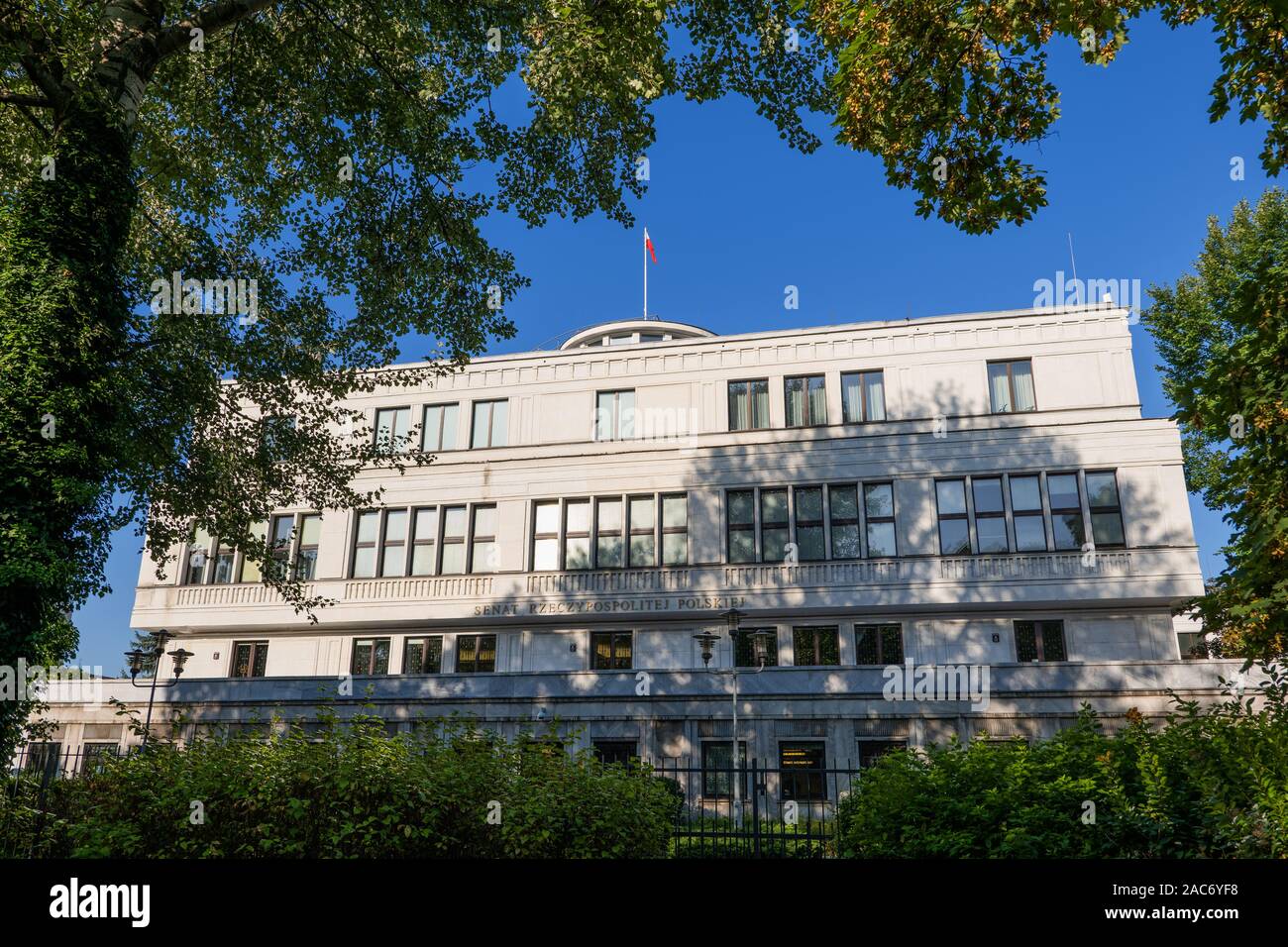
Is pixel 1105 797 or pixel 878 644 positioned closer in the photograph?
pixel 1105 797

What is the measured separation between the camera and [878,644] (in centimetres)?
2823

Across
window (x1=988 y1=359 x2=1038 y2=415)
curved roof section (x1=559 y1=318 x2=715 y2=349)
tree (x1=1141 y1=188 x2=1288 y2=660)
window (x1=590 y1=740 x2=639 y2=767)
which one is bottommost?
window (x1=590 y1=740 x2=639 y2=767)

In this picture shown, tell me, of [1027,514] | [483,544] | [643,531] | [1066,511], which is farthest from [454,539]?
[1066,511]

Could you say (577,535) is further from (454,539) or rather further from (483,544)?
(454,539)

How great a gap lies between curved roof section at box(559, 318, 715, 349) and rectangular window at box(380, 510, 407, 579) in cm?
1265

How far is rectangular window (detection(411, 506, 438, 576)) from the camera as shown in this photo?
→ 105 feet

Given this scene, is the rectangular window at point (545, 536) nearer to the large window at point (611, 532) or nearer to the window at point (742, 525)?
the large window at point (611, 532)

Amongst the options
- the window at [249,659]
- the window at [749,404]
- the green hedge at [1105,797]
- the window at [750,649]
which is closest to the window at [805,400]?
the window at [749,404]

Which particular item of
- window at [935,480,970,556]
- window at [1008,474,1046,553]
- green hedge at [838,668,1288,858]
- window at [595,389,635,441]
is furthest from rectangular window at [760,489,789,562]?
green hedge at [838,668,1288,858]

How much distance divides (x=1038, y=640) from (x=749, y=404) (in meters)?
12.8

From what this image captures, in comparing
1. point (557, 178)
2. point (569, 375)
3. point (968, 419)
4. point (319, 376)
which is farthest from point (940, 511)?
point (319, 376)

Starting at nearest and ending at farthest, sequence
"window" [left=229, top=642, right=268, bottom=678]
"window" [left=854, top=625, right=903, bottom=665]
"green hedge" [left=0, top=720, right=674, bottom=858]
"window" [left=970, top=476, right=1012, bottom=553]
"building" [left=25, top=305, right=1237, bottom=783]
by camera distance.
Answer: "green hedge" [left=0, top=720, right=674, bottom=858]
"building" [left=25, top=305, right=1237, bottom=783]
"window" [left=970, top=476, right=1012, bottom=553]
"window" [left=854, top=625, right=903, bottom=665]
"window" [left=229, top=642, right=268, bottom=678]

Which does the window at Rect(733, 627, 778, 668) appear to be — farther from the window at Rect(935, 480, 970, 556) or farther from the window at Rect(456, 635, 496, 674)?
the window at Rect(456, 635, 496, 674)

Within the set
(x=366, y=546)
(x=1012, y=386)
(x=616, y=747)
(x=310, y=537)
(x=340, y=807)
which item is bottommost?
(x=340, y=807)
